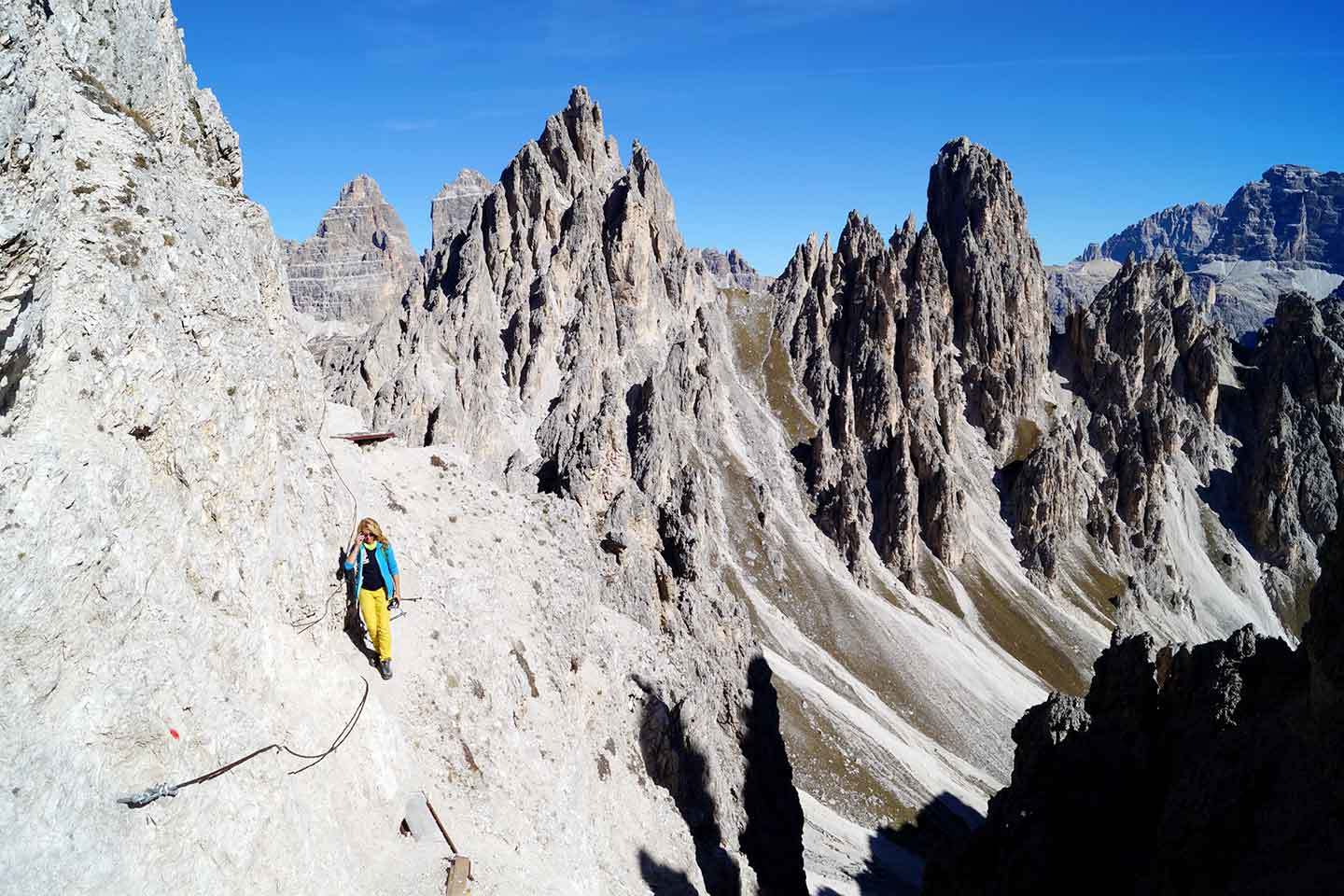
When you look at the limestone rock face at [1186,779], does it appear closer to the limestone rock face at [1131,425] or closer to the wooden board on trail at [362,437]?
the wooden board on trail at [362,437]

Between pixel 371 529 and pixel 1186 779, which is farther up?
pixel 371 529

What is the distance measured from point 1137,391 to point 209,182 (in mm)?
180593

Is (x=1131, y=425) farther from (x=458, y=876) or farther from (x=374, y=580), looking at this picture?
(x=458, y=876)

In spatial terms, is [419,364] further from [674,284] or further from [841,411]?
[841,411]

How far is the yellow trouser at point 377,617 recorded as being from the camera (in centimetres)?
1906

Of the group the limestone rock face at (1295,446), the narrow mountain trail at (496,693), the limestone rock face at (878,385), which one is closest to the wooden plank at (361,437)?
the narrow mountain trail at (496,693)

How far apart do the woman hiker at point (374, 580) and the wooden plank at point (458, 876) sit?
215 inches

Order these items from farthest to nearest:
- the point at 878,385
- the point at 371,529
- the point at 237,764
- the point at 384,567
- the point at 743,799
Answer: the point at 878,385 → the point at 743,799 → the point at 371,529 → the point at 384,567 → the point at 237,764

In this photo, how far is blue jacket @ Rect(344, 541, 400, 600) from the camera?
18.8 meters

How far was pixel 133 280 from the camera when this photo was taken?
13984 millimetres

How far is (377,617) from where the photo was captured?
19188 millimetres

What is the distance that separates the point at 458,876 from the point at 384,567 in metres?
7.52

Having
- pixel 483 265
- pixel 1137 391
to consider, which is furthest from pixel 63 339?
pixel 1137 391

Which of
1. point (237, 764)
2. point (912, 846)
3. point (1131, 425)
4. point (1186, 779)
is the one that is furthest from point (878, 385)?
point (237, 764)
